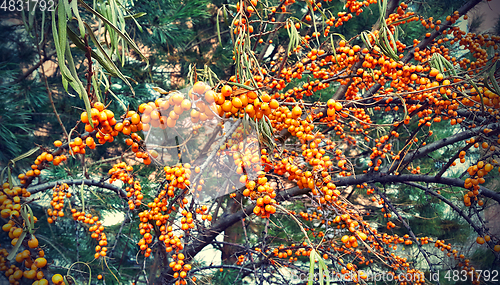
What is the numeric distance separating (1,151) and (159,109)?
3.50 feet

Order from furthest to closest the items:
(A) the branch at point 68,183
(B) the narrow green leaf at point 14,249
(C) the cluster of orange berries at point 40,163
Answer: (A) the branch at point 68,183
(C) the cluster of orange berries at point 40,163
(B) the narrow green leaf at point 14,249

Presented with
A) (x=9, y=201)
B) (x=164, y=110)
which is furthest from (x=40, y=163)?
(x=164, y=110)

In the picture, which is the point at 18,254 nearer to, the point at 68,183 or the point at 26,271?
the point at 26,271

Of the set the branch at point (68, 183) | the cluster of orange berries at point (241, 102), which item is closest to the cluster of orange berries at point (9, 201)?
the branch at point (68, 183)

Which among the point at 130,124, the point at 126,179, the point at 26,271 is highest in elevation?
the point at 130,124

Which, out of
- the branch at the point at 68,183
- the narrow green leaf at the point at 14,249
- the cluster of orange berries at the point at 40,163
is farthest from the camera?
the branch at the point at 68,183

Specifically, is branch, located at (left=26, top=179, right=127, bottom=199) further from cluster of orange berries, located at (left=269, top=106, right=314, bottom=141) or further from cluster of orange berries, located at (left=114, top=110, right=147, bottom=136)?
cluster of orange berries, located at (left=269, top=106, right=314, bottom=141)

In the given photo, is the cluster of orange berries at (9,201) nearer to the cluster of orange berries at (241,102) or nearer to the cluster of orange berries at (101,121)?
the cluster of orange berries at (101,121)

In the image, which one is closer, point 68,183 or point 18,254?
point 18,254

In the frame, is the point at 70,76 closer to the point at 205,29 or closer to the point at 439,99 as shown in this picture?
the point at 439,99

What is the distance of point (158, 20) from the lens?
1.38 meters

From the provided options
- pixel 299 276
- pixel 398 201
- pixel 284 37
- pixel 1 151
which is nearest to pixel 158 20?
pixel 284 37

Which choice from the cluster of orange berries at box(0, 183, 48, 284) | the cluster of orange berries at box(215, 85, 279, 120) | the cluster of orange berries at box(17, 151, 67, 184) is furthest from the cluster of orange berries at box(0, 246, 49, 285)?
the cluster of orange berries at box(215, 85, 279, 120)

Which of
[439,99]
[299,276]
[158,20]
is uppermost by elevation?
[158,20]
